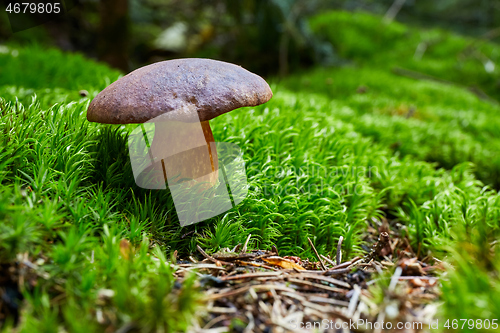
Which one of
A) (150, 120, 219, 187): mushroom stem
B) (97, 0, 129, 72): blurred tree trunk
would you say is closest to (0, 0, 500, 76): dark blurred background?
(97, 0, 129, 72): blurred tree trunk

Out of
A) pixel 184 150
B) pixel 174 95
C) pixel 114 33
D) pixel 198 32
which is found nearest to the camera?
pixel 174 95

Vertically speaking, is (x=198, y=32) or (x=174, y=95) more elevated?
(x=198, y=32)

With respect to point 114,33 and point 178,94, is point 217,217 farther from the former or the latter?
point 114,33

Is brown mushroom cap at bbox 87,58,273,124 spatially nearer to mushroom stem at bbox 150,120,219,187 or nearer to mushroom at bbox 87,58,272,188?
mushroom at bbox 87,58,272,188

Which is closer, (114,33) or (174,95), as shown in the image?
(174,95)

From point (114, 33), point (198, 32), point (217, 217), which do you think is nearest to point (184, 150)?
point (217, 217)

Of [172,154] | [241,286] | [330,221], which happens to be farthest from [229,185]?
[241,286]

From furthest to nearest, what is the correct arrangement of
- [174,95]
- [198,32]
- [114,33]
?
[198,32] < [114,33] < [174,95]

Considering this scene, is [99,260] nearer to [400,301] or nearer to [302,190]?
[400,301]
